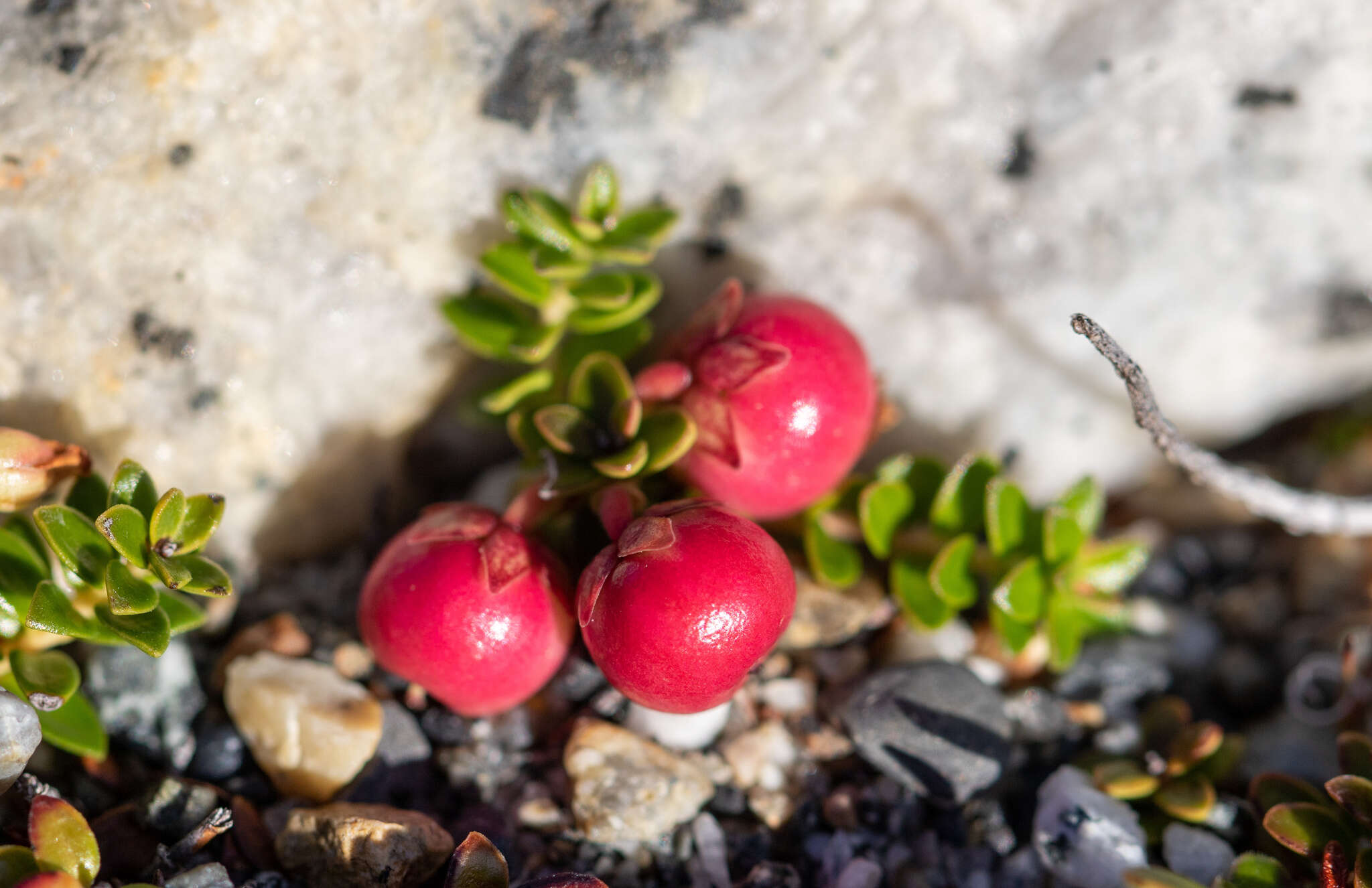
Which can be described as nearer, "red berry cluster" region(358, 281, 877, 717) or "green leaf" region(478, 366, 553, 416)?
"red berry cluster" region(358, 281, 877, 717)

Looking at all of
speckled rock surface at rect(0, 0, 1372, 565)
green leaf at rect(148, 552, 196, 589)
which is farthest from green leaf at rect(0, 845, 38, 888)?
speckled rock surface at rect(0, 0, 1372, 565)

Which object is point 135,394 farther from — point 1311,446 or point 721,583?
point 1311,446

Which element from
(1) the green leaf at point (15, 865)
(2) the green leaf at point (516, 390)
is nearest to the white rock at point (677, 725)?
(2) the green leaf at point (516, 390)

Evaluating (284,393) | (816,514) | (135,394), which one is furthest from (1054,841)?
(135,394)

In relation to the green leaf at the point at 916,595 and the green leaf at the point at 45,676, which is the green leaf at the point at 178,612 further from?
the green leaf at the point at 916,595

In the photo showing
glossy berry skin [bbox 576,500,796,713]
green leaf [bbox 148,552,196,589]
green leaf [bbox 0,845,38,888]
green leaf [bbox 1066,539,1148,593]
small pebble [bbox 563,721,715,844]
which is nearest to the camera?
green leaf [bbox 0,845,38,888]

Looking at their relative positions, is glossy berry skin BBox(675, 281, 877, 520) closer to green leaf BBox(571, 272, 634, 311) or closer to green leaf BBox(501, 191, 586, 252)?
green leaf BBox(571, 272, 634, 311)

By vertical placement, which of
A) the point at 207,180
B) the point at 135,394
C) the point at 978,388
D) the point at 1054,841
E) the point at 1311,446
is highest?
the point at 207,180
